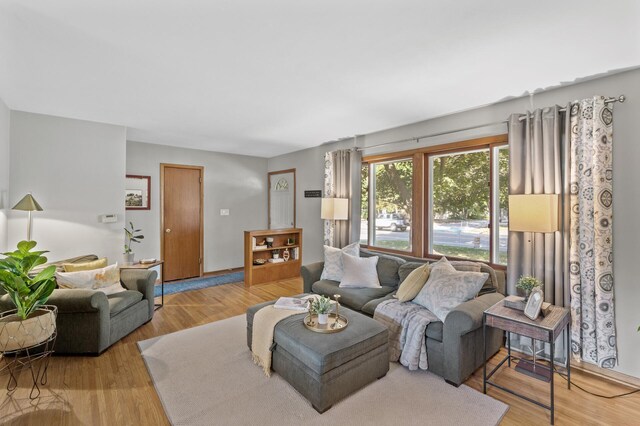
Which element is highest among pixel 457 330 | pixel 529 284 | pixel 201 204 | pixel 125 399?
pixel 201 204

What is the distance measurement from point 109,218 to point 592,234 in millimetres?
5294

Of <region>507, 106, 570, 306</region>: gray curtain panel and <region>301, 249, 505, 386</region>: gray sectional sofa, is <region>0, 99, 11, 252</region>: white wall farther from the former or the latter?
<region>507, 106, 570, 306</region>: gray curtain panel

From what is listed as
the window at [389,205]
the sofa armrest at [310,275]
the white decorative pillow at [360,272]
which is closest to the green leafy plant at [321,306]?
the white decorative pillow at [360,272]

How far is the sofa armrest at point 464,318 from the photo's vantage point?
7.36 feet

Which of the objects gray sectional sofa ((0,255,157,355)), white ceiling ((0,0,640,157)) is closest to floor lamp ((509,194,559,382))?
white ceiling ((0,0,640,157))

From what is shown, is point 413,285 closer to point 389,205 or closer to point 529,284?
point 529,284

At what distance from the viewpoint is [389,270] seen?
11.7 feet

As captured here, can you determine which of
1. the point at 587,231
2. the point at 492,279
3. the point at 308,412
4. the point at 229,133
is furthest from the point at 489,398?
the point at 229,133

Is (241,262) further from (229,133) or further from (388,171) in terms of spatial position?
(388,171)

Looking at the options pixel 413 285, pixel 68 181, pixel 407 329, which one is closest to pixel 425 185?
→ pixel 413 285

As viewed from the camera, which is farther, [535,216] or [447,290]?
[447,290]

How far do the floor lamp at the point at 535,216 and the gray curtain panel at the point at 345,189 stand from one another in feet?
7.66

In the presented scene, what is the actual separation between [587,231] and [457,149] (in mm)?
1532

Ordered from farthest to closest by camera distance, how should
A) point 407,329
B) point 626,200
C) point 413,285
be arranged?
1. point 413,285
2. point 407,329
3. point 626,200
